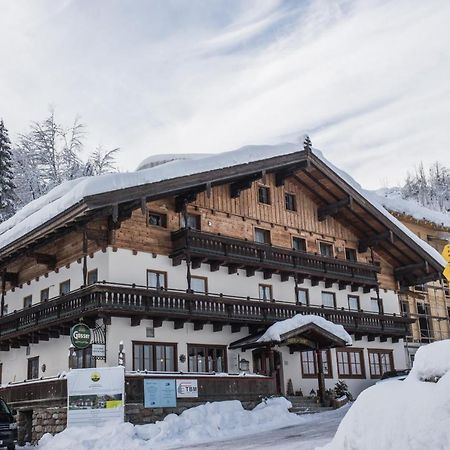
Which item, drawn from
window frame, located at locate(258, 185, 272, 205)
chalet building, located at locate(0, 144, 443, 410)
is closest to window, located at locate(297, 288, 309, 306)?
chalet building, located at locate(0, 144, 443, 410)

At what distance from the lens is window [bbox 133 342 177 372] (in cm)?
2464

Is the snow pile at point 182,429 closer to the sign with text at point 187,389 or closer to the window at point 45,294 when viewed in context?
the sign with text at point 187,389

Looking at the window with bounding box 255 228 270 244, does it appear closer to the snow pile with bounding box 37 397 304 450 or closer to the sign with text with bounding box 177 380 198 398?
the snow pile with bounding box 37 397 304 450

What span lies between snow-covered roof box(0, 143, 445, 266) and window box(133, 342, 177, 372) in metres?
6.20

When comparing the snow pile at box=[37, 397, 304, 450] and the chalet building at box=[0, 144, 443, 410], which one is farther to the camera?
the chalet building at box=[0, 144, 443, 410]

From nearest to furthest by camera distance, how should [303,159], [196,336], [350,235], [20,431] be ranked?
[20,431] < [196,336] < [303,159] < [350,235]

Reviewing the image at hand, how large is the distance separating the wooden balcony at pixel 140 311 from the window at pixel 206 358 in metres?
0.99

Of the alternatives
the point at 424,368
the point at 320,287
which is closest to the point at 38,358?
the point at 320,287

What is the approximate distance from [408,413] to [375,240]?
2852 cm

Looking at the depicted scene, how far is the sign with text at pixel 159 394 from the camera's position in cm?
2080

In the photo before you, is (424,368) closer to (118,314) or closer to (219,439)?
(219,439)

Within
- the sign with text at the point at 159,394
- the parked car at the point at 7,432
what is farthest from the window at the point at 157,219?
the parked car at the point at 7,432

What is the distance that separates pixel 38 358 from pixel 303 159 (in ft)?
52.0

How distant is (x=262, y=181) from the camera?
3219 centimetres
